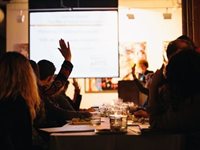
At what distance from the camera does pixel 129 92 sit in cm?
519

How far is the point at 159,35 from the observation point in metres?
7.36

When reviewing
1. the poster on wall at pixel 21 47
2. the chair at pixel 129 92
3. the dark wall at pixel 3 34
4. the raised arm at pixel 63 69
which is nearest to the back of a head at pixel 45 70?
the raised arm at pixel 63 69

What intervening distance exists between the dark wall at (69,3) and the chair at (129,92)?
1781 mm

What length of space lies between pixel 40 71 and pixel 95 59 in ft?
10.8

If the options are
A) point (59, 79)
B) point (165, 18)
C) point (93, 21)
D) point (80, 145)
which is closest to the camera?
point (80, 145)

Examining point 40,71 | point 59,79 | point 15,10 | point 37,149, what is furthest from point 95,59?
point 37,149

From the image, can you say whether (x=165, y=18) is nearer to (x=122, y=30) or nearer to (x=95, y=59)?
(x=122, y=30)

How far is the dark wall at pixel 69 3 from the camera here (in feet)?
21.2

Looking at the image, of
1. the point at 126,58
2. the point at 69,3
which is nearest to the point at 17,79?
the point at 69,3

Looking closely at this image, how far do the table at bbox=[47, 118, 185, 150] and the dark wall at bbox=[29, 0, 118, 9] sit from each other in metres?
4.74

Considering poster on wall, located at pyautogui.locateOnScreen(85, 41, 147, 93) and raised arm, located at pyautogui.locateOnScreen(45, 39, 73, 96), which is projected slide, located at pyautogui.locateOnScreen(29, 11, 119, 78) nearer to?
poster on wall, located at pyautogui.locateOnScreen(85, 41, 147, 93)

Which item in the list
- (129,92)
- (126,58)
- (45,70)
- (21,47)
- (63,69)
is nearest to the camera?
(63,69)

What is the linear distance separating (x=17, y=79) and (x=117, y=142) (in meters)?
0.66

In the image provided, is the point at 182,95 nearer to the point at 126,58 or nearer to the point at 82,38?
the point at 82,38
